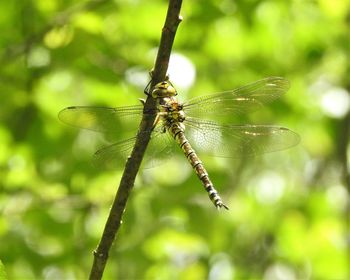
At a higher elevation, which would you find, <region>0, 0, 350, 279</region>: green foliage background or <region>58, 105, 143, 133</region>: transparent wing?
<region>0, 0, 350, 279</region>: green foliage background

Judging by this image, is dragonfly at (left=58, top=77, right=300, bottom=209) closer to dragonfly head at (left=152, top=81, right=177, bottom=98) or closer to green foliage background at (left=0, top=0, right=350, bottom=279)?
dragonfly head at (left=152, top=81, right=177, bottom=98)

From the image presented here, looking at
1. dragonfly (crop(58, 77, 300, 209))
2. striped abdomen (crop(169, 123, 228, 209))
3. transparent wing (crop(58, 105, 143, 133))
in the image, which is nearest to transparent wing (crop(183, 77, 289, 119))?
dragonfly (crop(58, 77, 300, 209))

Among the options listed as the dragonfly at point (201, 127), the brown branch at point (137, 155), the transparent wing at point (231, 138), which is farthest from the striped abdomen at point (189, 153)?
the brown branch at point (137, 155)

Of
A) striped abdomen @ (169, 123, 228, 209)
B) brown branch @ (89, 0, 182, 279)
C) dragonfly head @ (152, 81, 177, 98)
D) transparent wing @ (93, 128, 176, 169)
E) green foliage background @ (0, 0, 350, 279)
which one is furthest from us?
green foliage background @ (0, 0, 350, 279)

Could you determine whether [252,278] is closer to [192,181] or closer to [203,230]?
[203,230]

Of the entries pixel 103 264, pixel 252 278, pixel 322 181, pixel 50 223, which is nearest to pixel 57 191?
pixel 50 223

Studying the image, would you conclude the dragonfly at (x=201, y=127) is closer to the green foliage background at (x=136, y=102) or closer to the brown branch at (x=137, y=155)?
the green foliage background at (x=136, y=102)

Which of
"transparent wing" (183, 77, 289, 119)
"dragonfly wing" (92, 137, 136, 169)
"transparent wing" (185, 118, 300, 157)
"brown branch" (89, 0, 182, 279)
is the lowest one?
"brown branch" (89, 0, 182, 279)
